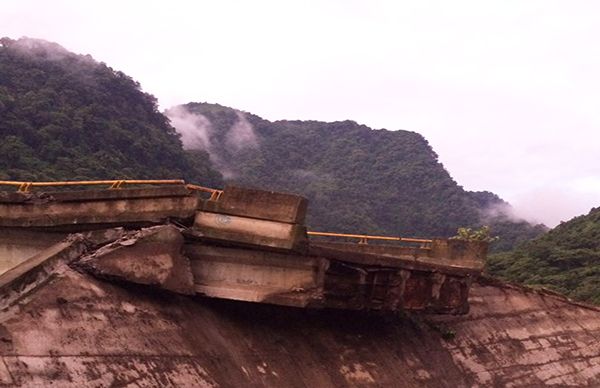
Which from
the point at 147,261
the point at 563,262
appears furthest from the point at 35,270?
the point at 563,262

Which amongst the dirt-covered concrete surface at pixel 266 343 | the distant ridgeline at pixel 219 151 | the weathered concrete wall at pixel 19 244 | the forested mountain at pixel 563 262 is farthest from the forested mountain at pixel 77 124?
the dirt-covered concrete surface at pixel 266 343

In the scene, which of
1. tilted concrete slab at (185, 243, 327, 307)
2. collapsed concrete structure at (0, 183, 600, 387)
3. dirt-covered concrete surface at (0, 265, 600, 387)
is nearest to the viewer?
dirt-covered concrete surface at (0, 265, 600, 387)

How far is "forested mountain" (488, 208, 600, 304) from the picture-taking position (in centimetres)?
3325

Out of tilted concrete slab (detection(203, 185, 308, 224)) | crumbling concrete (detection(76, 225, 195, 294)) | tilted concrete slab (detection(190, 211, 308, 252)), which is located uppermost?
tilted concrete slab (detection(203, 185, 308, 224))

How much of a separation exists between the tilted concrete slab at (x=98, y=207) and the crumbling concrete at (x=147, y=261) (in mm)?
775

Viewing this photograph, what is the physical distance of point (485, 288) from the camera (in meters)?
12.9

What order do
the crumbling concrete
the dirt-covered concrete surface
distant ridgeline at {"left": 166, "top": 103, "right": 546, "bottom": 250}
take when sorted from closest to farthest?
the dirt-covered concrete surface
the crumbling concrete
distant ridgeline at {"left": 166, "top": 103, "right": 546, "bottom": 250}

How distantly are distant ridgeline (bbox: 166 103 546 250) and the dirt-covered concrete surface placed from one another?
45.5 metres

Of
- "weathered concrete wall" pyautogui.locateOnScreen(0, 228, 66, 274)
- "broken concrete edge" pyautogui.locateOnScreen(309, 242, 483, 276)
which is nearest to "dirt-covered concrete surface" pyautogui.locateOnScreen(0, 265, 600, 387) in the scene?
"broken concrete edge" pyautogui.locateOnScreen(309, 242, 483, 276)

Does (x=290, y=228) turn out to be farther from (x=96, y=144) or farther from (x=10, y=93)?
(x=10, y=93)

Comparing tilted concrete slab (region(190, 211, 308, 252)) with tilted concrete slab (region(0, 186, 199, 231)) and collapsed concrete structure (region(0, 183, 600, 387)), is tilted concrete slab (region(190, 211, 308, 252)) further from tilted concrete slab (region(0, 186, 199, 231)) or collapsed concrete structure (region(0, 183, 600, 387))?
tilted concrete slab (region(0, 186, 199, 231))

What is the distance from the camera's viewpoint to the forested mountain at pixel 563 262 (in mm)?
33250

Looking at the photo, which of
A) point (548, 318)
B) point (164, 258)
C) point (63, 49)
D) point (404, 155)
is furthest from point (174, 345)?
point (404, 155)

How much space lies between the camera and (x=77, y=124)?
39.7 m
